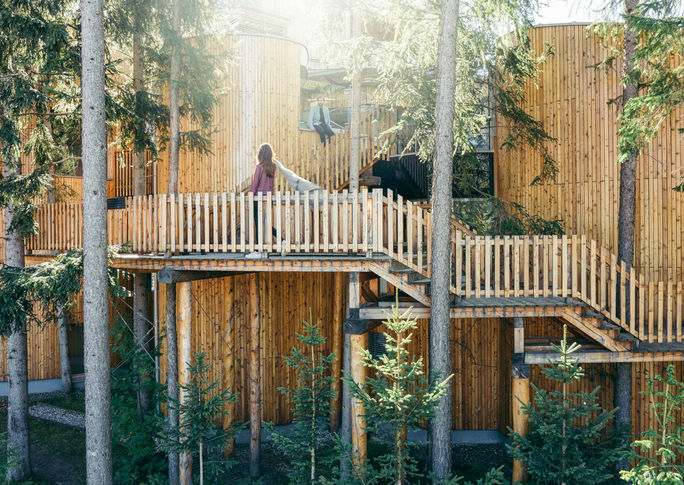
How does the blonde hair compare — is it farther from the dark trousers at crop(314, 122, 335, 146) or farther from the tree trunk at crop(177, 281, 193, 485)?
the dark trousers at crop(314, 122, 335, 146)

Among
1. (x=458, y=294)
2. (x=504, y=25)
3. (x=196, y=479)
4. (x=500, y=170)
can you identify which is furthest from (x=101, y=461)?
(x=500, y=170)

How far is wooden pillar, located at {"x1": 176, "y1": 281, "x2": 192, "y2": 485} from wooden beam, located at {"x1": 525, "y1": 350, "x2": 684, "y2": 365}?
6.12 metres

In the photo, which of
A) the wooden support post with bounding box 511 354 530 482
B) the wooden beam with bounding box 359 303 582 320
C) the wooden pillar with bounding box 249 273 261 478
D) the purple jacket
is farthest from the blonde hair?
the wooden support post with bounding box 511 354 530 482

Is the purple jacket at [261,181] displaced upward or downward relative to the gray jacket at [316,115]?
downward

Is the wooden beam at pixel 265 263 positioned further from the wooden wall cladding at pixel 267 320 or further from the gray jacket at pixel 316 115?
the gray jacket at pixel 316 115

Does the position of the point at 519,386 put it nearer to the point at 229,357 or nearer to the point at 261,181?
the point at 261,181

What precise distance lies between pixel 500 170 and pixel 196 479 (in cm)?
1069

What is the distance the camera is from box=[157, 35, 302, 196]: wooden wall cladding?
1327 centimetres

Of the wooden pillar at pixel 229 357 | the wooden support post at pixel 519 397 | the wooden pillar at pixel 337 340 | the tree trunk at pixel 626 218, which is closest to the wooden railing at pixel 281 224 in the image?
the wooden support post at pixel 519 397

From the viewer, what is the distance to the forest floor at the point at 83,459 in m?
11.3

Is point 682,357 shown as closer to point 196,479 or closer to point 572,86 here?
point 572,86

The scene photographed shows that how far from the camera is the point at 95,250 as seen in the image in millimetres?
8602

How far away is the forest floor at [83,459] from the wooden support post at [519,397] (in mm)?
1445

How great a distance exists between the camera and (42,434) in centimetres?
1386
